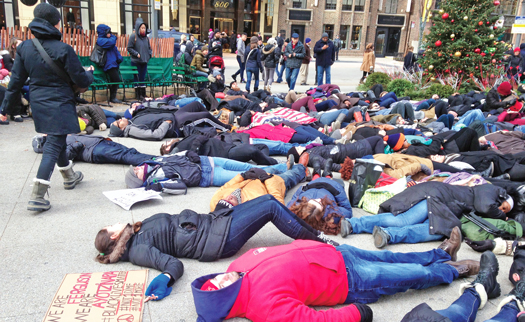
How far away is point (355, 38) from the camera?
40.5 meters

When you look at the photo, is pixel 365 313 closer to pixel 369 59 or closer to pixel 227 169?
pixel 227 169

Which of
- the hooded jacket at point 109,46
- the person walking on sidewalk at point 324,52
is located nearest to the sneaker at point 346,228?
the hooded jacket at point 109,46

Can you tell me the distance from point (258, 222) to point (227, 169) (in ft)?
7.63

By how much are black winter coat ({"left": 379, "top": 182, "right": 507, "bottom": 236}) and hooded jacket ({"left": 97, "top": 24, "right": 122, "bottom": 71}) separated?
8523 millimetres

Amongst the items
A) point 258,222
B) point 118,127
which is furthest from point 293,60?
point 258,222

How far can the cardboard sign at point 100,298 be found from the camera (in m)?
2.67

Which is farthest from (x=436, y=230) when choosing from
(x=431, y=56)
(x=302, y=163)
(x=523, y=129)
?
(x=431, y=56)

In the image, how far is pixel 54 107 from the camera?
422 cm

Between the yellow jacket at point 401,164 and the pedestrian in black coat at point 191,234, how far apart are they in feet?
7.35

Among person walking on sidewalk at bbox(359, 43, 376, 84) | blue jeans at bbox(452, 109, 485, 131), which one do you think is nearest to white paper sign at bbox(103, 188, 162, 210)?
blue jeans at bbox(452, 109, 485, 131)

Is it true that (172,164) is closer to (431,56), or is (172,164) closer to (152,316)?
(152,316)

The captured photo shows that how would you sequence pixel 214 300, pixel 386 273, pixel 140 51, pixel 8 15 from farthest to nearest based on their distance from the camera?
pixel 8 15 → pixel 140 51 → pixel 386 273 → pixel 214 300

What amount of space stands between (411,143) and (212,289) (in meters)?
4.98

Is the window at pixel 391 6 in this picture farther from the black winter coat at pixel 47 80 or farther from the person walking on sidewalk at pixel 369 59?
the black winter coat at pixel 47 80
